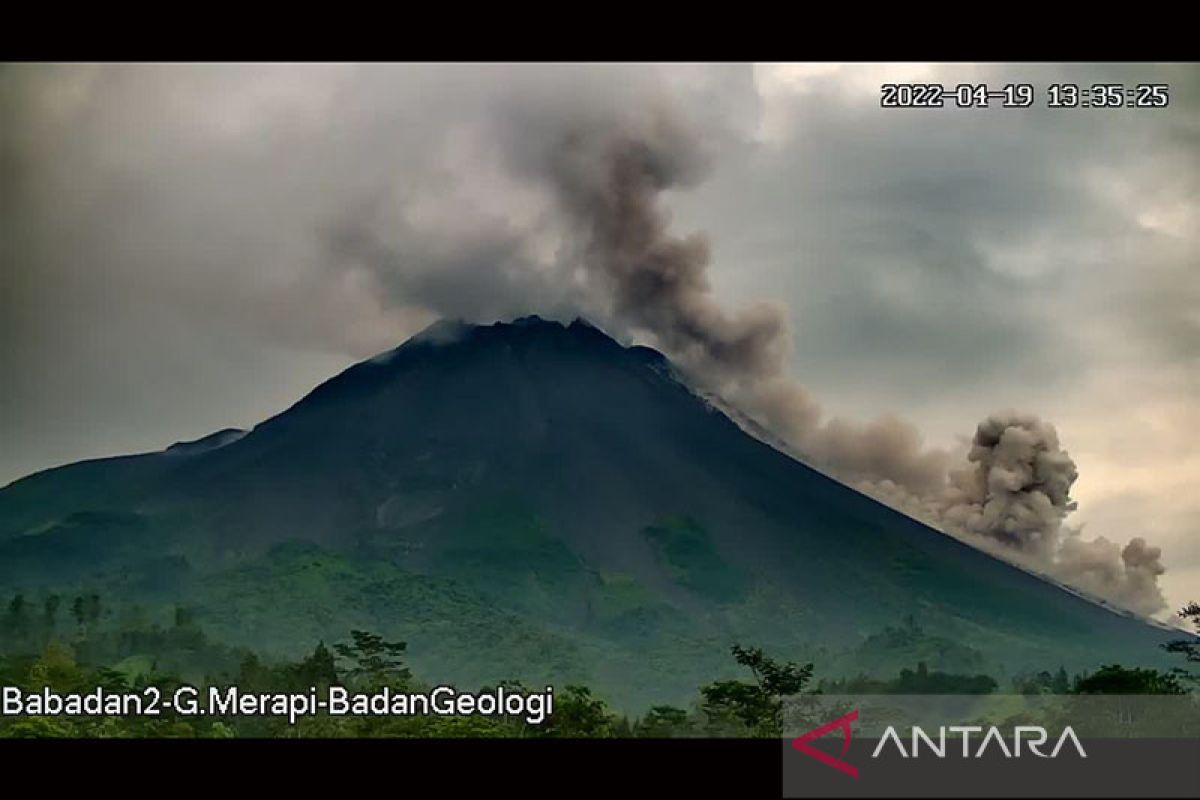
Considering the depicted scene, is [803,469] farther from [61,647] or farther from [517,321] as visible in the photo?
[61,647]

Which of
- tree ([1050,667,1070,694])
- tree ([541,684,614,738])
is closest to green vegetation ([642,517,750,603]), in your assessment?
tree ([1050,667,1070,694])

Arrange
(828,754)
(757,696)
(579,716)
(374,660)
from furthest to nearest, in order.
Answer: (374,660) < (757,696) < (579,716) < (828,754)

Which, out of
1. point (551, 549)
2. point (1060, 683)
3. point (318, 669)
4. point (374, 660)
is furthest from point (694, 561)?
point (318, 669)

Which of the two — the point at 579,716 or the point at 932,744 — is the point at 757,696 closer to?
the point at 579,716

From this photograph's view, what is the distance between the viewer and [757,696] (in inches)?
338

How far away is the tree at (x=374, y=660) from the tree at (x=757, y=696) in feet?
8.42

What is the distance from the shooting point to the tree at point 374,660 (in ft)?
31.3

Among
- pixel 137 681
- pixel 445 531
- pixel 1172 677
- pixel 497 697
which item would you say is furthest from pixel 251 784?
pixel 445 531

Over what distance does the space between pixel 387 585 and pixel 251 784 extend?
8319 millimetres

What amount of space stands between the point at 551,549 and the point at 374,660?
4.16m

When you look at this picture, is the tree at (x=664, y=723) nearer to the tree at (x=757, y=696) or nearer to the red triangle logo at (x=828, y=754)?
the tree at (x=757, y=696)

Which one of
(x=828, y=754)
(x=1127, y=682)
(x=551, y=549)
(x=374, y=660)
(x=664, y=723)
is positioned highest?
(x=551, y=549)

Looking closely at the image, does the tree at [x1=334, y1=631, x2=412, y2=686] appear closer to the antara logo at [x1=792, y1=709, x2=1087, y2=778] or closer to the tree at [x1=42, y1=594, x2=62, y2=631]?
the tree at [x1=42, y1=594, x2=62, y2=631]

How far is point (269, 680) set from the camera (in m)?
9.70
